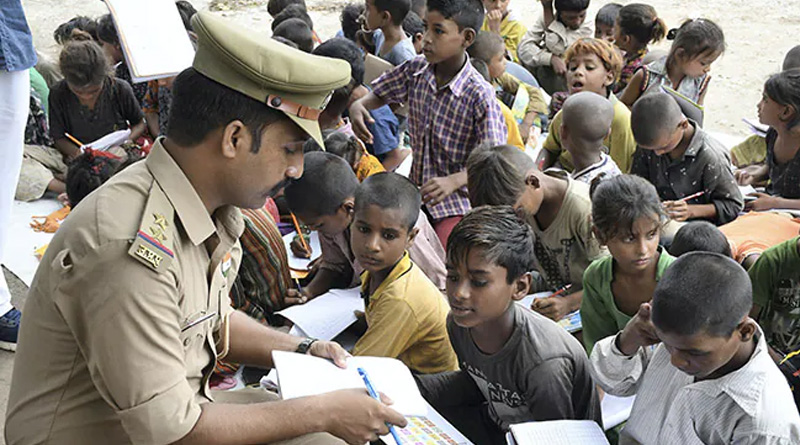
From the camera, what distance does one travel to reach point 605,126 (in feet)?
11.2

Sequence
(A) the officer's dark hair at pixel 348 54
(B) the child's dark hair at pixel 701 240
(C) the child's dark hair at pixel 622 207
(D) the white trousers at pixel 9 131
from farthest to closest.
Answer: (A) the officer's dark hair at pixel 348 54
(D) the white trousers at pixel 9 131
(B) the child's dark hair at pixel 701 240
(C) the child's dark hair at pixel 622 207

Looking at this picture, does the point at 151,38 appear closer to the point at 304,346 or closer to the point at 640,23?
the point at 304,346

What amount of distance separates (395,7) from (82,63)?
1.80m

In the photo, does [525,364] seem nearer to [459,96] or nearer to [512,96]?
[459,96]

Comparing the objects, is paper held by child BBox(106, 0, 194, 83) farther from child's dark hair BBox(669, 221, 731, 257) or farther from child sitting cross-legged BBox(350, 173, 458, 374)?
child's dark hair BBox(669, 221, 731, 257)

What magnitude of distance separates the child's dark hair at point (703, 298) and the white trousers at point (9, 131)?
2.28m

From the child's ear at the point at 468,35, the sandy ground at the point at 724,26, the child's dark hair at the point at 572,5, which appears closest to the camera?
the child's ear at the point at 468,35

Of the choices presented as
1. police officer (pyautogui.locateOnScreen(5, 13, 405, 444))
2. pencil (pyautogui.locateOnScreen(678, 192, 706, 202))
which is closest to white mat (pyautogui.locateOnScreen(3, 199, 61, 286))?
police officer (pyautogui.locateOnScreen(5, 13, 405, 444))

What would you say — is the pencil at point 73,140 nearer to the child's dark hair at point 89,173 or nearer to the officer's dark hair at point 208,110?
the child's dark hair at point 89,173

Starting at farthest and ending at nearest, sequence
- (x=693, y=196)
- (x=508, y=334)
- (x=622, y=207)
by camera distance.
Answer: (x=693, y=196) < (x=622, y=207) < (x=508, y=334)

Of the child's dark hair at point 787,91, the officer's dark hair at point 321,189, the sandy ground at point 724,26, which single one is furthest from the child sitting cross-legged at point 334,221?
the sandy ground at point 724,26

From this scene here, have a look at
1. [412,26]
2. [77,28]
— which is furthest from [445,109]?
[77,28]

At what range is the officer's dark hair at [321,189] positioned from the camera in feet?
9.52

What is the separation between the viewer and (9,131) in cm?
280
